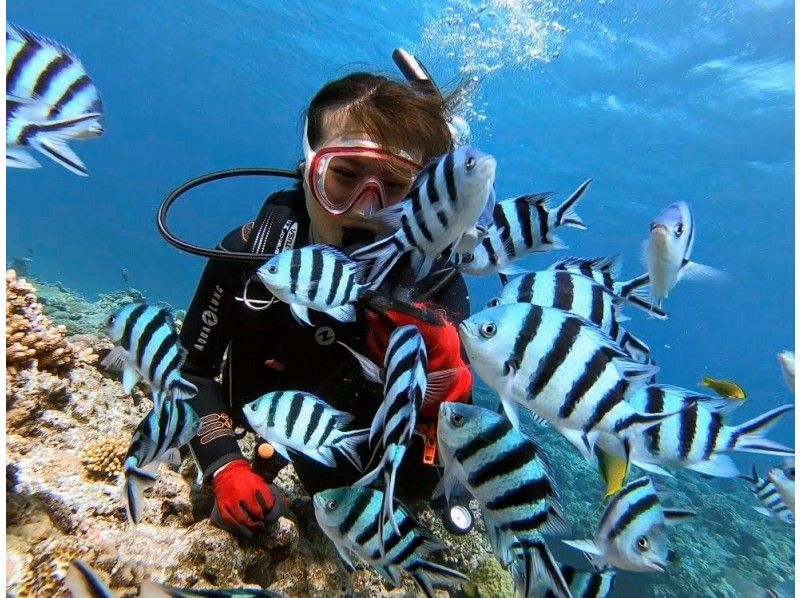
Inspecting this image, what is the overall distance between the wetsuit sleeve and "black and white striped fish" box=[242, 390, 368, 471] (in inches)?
48.4

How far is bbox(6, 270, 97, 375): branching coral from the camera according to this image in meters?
2.91

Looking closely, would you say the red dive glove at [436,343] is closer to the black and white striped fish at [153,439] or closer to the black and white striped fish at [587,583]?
the black and white striped fish at [587,583]

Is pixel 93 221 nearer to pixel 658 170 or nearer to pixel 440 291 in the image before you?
pixel 658 170

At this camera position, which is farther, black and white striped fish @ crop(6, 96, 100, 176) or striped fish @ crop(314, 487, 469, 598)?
striped fish @ crop(314, 487, 469, 598)

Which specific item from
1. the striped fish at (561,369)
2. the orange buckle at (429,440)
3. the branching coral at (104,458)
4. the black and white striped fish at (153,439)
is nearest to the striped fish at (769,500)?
the orange buckle at (429,440)

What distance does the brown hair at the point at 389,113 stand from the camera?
2.74 meters

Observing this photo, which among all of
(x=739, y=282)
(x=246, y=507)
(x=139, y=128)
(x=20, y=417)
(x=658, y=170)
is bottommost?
(x=246, y=507)

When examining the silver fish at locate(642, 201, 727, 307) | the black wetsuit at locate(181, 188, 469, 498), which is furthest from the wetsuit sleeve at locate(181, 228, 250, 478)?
the silver fish at locate(642, 201, 727, 307)

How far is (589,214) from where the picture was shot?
37.1m

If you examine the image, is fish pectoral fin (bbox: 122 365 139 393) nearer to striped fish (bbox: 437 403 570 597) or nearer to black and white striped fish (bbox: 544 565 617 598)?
striped fish (bbox: 437 403 570 597)

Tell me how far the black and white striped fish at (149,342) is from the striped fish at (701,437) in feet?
5.06

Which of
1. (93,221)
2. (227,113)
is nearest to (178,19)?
(227,113)

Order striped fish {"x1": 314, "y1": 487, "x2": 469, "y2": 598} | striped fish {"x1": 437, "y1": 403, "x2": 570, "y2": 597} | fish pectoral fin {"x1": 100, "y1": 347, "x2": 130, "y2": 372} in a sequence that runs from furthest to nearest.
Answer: fish pectoral fin {"x1": 100, "y1": 347, "x2": 130, "y2": 372}
striped fish {"x1": 314, "y1": 487, "x2": 469, "y2": 598}
striped fish {"x1": 437, "y1": 403, "x2": 570, "y2": 597}

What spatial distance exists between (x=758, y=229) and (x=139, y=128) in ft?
343
